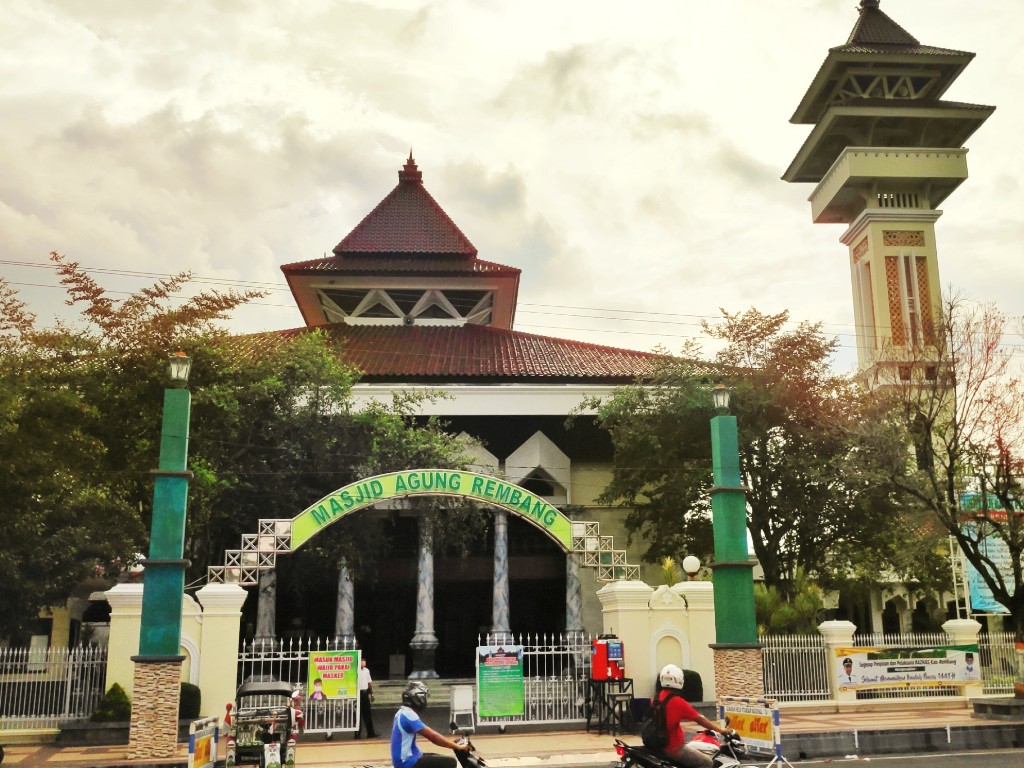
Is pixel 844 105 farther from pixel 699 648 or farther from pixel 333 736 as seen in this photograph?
pixel 333 736

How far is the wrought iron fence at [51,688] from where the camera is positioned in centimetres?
1762

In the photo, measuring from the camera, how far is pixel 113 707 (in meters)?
17.6

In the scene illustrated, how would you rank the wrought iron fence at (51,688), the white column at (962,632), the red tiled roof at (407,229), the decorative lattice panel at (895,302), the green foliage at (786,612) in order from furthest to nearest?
the decorative lattice panel at (895,302)
the red tiled roof at (407,229)
the green foliage at (786,612)
the white column at (962,632)
the wrought iron fence at (51,688)

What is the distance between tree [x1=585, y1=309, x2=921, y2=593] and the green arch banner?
304 inches

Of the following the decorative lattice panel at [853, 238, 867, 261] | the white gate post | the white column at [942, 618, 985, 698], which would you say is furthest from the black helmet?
the decorative lattice panel at [853, 238, 867, 261]

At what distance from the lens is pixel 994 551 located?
92.2ft

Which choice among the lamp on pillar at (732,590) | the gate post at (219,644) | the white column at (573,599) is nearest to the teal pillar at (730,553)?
the lamp on pillar at (732,590)

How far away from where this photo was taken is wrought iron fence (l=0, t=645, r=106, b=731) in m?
17.6

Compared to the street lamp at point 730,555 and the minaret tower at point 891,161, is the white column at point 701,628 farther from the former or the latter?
the minaret tower at point 891,161

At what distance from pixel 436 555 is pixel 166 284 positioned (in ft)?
45.9

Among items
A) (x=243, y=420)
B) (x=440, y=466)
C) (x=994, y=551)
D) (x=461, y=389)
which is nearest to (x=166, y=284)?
(x=243, y=420)

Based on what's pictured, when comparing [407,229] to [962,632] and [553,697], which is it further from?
[962,632]

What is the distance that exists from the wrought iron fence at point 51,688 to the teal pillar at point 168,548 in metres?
3.13

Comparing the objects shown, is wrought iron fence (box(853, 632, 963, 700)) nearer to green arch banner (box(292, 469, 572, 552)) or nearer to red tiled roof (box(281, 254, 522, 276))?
green arch banner (box(292, 469, 572, 552))
